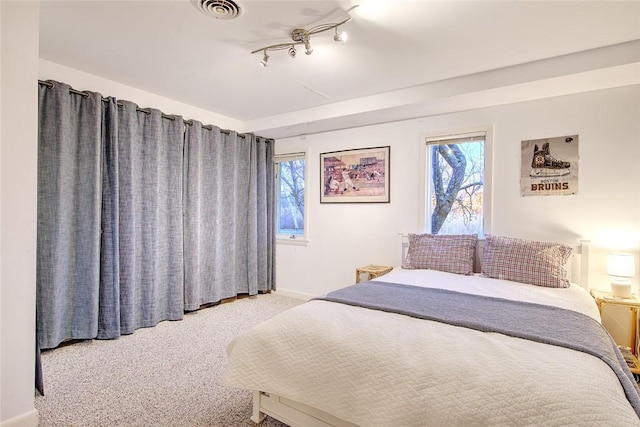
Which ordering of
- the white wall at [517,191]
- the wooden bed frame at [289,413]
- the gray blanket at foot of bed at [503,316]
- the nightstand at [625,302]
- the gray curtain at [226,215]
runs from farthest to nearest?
the gray curtain at [226,215] → the white wall at [517,191] → the nightstand at [625,302] → the wooden bed frame at [289,413] → the gray blanket at foot of bed at [503,316]

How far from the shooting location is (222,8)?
71.8 inches

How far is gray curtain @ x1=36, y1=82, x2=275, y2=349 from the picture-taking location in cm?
246

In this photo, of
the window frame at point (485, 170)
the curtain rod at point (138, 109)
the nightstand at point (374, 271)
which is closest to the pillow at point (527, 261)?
the window frame at point (485, 170)

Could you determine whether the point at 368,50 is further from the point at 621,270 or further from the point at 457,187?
the point at 621,270

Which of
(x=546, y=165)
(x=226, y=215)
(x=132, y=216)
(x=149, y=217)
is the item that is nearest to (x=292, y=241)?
(x=226, y=215)

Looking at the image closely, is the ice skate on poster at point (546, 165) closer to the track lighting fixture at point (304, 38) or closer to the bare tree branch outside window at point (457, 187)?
the bare tree branch outside window at point (457, 187)

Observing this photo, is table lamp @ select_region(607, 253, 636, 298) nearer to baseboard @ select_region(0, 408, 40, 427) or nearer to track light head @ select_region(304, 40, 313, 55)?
track light head @ select_region(304, 40, 313, 55)

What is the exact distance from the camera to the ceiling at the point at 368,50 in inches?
72.7

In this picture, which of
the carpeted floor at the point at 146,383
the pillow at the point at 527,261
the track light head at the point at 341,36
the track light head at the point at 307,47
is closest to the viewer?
the carpeted floor at the point at 146,383

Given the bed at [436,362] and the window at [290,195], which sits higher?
the window at [290,195]

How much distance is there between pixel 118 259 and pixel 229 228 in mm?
1306

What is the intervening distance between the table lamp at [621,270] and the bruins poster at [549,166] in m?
0.63

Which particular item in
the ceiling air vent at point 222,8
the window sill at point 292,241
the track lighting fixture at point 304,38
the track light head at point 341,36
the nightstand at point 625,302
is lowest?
the nightstand at point 625,302

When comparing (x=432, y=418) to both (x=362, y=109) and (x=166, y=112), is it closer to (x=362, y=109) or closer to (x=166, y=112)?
(x=362, y=109)
